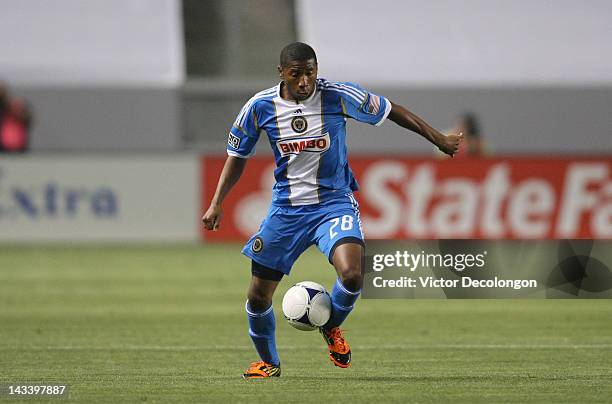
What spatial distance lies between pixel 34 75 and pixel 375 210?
8.06 metres

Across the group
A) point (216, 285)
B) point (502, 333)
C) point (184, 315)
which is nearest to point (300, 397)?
point (502, 333)

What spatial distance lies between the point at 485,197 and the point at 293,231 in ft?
39.2

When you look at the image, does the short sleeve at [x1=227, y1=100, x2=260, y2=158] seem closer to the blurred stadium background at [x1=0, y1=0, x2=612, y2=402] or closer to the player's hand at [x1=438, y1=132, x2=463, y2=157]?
the player's hand at [x1=438, y1=132, x2=463, y2=157]

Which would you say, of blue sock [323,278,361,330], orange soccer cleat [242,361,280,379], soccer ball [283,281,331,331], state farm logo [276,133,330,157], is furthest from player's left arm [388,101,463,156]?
orange soccer cleat [242,361,280,379]

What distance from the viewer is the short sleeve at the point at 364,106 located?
8680mm

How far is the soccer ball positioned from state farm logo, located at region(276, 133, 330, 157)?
90 centimetres

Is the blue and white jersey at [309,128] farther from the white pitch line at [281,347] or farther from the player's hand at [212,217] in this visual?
the white pitch line at [281,347]

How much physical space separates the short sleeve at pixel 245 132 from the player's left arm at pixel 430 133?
2.93 ft

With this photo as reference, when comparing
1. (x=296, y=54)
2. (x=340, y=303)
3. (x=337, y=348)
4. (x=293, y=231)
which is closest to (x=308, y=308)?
(x=340, y=303)

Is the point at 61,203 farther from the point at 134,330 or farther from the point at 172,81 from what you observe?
the point at 134,330

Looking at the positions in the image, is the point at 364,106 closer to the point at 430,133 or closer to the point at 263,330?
the point at 430,133

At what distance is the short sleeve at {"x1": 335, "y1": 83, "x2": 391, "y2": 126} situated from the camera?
8680mm

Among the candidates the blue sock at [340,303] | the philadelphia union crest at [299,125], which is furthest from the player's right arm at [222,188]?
the blue sock at [340,303]

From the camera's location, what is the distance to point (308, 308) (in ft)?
28.2
